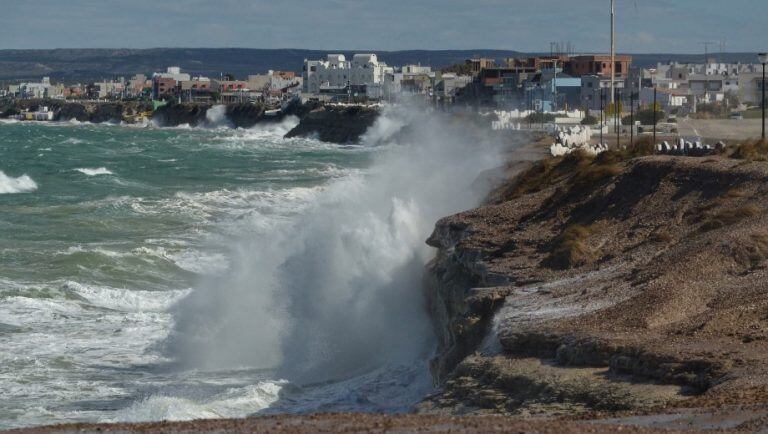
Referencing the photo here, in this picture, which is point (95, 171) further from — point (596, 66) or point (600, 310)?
point (600, 310)

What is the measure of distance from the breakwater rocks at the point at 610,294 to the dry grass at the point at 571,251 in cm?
3

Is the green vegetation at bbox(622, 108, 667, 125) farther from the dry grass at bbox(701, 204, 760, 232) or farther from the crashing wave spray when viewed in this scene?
the dry grass at bbox(701, 204, 760, 232)

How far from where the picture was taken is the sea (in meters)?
19.1

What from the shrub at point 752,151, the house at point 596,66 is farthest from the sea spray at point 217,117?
the shrub at point 752,151

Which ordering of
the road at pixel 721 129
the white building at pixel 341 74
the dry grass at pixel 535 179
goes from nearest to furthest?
→ the dry grass at pixel 535 179
the road at pixel 721 129
the white building at pixel 341 74

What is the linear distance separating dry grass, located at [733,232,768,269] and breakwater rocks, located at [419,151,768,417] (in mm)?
21

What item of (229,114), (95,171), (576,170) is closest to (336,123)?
(229,114)

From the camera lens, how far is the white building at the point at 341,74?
159 meters

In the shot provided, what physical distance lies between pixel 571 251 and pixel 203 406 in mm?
5457

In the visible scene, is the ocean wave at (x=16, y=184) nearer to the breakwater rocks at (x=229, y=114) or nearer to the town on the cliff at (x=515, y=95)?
the town on the cliff at (x=515, y=95)

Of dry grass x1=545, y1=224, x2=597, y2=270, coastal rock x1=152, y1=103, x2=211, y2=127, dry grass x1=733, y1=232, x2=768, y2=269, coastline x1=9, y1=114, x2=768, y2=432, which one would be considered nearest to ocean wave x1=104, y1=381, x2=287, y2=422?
coastline x1=9, y1=114, x2=768, y2=432

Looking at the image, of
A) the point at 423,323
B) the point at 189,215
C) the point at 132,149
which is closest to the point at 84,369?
the point at 423,323

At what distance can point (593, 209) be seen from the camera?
22375 millimetres

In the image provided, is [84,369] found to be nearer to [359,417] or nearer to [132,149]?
[359,417]
